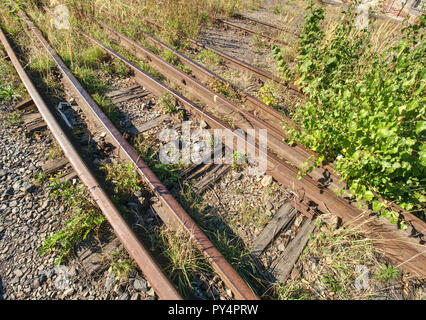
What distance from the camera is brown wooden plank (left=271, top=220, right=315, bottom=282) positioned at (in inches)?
96.9

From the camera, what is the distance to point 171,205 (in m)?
2.58

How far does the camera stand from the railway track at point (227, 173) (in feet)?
7.49

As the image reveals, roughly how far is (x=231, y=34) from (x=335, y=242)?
24.6 ft

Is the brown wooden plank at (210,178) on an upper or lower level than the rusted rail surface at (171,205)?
lower

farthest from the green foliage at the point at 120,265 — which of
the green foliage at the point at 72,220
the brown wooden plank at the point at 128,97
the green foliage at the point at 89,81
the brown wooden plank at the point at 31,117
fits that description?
the green foliage at the point at 89,81

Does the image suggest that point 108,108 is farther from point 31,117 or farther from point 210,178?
point 210,178

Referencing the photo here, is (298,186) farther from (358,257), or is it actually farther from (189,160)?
(189,160)

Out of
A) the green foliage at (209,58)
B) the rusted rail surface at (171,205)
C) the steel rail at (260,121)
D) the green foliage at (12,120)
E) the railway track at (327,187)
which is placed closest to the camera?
the rusted rail surface at (171,205)

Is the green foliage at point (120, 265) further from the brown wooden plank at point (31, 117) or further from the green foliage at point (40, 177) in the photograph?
the brown wooden plank at point (31, 117)

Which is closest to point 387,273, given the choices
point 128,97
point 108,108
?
point 108,108

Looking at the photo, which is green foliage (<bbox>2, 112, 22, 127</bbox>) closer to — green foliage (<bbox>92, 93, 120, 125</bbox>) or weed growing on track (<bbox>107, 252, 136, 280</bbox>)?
green foliage (<bbox>92, 93, 120, 125</bbox>)

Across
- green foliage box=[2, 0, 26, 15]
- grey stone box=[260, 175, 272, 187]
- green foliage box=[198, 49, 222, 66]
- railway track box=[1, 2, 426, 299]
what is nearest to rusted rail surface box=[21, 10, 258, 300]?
railway track box=[1, 2, 426, 299]

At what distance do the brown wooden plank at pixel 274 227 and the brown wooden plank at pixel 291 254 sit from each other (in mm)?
191

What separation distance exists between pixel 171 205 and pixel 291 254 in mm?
1443
